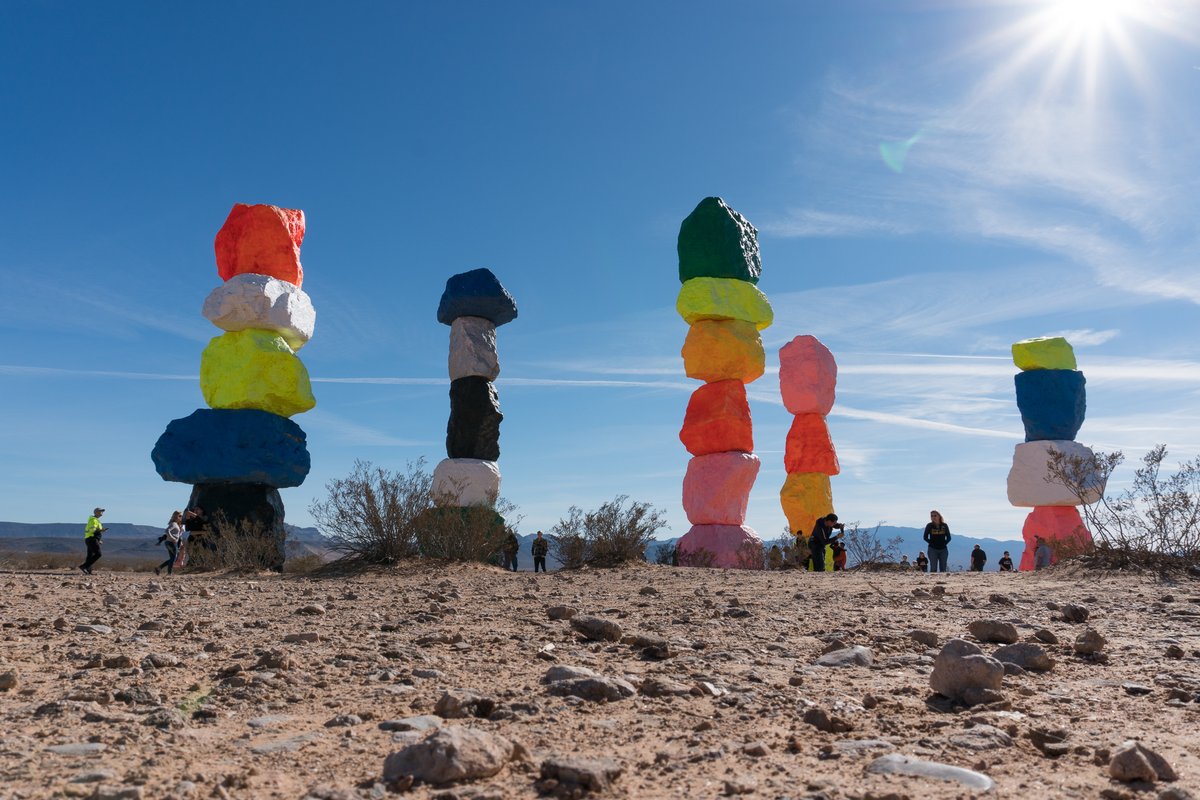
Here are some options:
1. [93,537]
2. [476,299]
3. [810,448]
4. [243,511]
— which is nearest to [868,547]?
[810,448]

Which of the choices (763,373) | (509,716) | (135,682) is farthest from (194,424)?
(509,716)

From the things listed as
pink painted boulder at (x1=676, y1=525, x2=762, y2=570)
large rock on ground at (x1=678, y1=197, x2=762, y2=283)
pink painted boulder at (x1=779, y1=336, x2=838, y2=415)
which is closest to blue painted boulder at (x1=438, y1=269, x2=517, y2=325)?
large rock on ground at (x1=678, y1=197, x2=762, y2=283)

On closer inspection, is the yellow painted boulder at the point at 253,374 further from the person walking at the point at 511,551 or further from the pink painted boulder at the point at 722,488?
the pink painted boulder at the point at 722,488

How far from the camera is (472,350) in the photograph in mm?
16234

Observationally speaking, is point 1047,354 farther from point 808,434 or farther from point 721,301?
point 721,301

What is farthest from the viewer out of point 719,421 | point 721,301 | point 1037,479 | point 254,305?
point 1037,479

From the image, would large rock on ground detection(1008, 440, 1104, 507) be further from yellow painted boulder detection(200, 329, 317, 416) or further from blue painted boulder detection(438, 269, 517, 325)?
yellow painted boulder detection(200, 329, 317, 416)

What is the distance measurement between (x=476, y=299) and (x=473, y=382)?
5.32 feet

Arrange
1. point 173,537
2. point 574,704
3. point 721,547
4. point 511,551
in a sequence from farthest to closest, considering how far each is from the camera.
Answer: point 721,547 < point 511,551 < point 173,537 < point 574,704

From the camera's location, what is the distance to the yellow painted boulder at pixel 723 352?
16031 millimetres

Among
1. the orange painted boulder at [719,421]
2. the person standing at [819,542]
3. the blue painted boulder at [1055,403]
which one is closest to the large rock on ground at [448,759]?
the person standing at [819,542]

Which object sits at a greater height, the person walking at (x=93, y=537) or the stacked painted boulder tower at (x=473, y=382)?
the stacked painted boulder tower at (x=473, y=382)

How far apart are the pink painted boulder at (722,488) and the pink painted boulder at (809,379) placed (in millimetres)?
3796

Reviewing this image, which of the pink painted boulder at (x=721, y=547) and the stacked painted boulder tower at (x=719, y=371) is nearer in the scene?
the pink painted boulder at (x=721, y=547)
